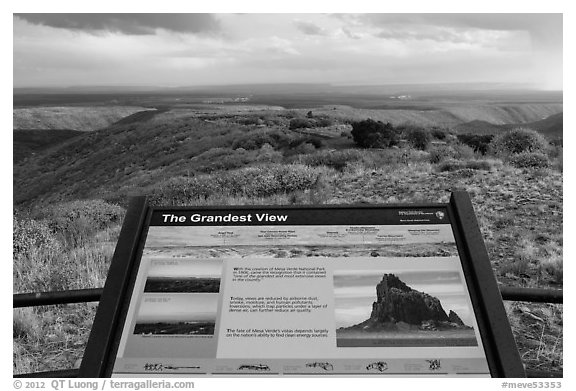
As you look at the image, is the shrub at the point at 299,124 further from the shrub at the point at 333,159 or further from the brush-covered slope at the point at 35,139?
the brush-covered slope at the point at 35,139

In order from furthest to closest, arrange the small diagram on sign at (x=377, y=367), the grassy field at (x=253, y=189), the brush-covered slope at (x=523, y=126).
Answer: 1. the brush-covered slope at (x=523, y=126)
2. the grassy field at (x=253, y=189)
3. the small diagram on sign at (x=377, y=367)

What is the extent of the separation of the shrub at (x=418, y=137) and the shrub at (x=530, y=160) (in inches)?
237

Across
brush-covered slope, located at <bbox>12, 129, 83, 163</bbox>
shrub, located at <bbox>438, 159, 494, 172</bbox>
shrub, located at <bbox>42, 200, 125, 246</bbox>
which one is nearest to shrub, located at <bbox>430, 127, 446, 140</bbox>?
shrub, located at <bbox>438, 159, 494, 172</bbox>

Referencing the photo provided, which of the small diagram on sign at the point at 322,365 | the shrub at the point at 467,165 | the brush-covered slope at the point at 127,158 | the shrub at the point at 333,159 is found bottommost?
the brush-covered slope at the point at 127,158

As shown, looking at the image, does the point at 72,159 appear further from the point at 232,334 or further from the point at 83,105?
the point at 232,334

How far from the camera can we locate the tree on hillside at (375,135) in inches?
947

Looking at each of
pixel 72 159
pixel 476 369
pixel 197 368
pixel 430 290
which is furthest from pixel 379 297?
pixel 72 159

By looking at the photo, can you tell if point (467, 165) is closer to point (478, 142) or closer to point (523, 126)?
point (478, 142)

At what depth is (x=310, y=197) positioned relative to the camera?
47.1 feet

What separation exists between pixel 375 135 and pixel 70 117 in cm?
2970

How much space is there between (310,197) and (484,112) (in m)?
29.5

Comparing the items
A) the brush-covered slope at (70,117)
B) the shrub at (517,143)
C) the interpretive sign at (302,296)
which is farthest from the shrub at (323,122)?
the interpretive sign at (302,296)

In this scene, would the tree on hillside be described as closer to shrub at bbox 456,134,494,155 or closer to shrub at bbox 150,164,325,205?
shrub at bbox 456,134,494,155

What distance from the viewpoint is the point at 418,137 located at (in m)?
25.4
